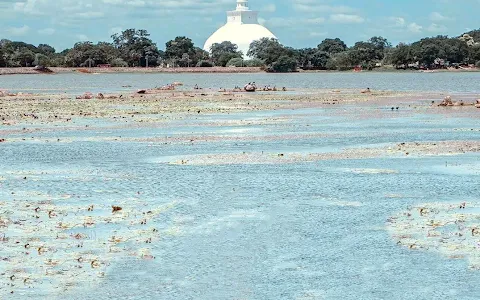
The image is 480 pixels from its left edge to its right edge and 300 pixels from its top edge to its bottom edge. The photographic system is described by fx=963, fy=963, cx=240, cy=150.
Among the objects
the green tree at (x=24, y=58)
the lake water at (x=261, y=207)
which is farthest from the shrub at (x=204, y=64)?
the lake water at (x=261, y=207)

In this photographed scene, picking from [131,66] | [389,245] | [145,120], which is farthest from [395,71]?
[389,245]

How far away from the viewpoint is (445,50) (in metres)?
178

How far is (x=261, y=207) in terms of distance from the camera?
1995 centimetres

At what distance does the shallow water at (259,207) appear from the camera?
1368 centimetres

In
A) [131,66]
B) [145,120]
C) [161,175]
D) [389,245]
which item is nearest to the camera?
[389,245]

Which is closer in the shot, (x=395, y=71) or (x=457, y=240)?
(x=457, y=240)

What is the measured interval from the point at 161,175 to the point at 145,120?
21295 millimetres

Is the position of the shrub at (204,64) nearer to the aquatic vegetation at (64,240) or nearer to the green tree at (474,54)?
the green tree at (474,54)

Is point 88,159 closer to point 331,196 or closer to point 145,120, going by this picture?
point 331,196

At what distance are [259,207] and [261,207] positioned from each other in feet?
0.14

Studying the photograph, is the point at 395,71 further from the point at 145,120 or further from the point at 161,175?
the point at 161,175

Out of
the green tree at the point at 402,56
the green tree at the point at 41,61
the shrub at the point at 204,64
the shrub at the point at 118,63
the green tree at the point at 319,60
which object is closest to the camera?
the green tree at the point at 402,56

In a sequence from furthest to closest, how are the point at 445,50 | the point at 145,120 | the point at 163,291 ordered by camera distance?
the point at 445,50
the point at 145,120
the point at 163,291

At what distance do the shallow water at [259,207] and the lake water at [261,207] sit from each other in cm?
3
